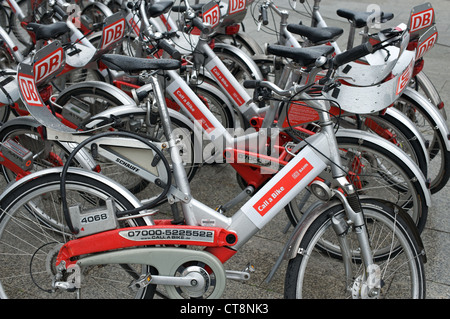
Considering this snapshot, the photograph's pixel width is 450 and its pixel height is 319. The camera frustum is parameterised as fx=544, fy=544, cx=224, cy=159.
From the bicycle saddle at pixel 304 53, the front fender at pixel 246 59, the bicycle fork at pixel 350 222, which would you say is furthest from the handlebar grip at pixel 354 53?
the front fender at pixel 246 59

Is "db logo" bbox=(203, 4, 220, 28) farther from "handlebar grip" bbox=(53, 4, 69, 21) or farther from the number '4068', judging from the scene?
the number '4068'

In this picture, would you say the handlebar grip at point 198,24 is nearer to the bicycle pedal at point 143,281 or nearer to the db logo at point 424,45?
the db logo at point 424,45

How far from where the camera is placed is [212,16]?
422 centimetres

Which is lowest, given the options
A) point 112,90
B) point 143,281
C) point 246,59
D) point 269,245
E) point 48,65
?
point 269,245

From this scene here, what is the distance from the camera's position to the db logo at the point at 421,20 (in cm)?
359

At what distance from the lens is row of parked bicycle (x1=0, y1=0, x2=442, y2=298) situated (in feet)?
8.49

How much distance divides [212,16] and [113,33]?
0.82m

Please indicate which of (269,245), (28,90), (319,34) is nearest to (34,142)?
(28,90)

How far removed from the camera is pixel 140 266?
2.85 metres

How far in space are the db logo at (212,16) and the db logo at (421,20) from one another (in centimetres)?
148

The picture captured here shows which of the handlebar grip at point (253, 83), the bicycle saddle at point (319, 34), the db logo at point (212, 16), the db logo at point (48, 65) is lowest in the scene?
the handlebar grip at point (253, 83)

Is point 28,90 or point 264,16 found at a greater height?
point 264,16

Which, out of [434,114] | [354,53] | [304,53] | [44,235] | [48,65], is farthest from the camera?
A: [434,114]

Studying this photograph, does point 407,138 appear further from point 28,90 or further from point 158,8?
point 28,90
